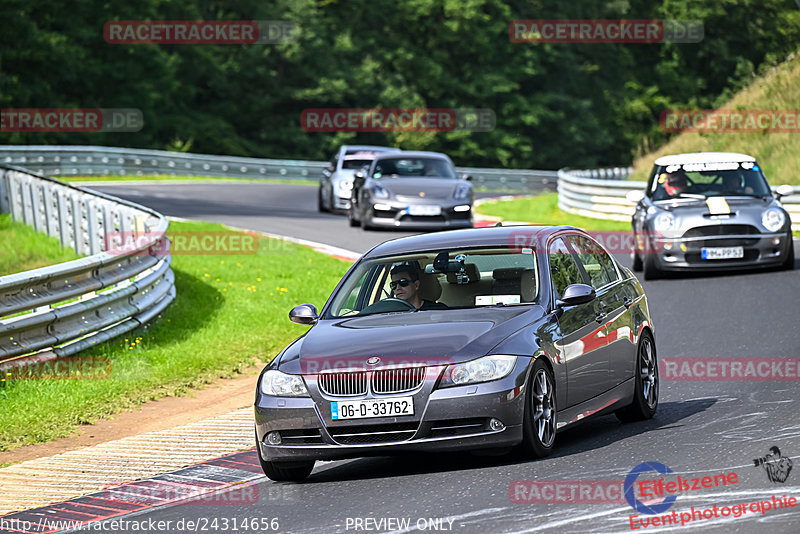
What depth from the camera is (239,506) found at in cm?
760

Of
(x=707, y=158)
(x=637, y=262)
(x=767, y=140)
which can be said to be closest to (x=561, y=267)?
(x=637, y=262)

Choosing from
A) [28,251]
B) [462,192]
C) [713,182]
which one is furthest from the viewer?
[462,192]

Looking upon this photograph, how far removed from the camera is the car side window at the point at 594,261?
31.6 ft

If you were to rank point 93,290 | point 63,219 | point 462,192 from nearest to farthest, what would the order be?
point 93,290 < point 63,219 < point 462,192

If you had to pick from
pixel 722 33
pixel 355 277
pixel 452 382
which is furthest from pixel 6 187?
pixel 722 33

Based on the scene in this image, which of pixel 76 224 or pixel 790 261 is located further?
pixel 76 224

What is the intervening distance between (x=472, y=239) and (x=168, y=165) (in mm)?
42281

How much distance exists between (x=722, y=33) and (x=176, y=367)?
252 ft

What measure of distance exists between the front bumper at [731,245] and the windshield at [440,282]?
32.4ft

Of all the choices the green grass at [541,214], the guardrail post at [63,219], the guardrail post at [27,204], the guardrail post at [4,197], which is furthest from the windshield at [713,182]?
the guardrail post at [4,197]

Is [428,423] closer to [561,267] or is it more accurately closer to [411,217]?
[561,267]

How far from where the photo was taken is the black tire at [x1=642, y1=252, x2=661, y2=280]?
1883cm

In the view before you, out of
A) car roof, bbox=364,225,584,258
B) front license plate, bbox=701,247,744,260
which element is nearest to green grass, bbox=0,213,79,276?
front license plate, bbox=701,247,744,260

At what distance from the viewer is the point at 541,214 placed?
108ft
